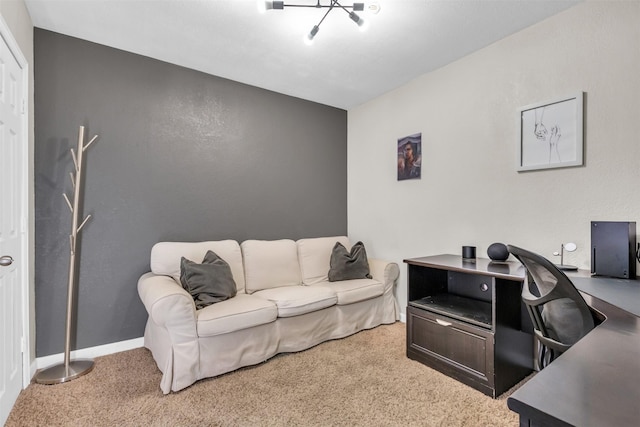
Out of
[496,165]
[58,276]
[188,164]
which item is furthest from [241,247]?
[496,165]

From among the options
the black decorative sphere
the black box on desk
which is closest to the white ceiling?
the black box on desk

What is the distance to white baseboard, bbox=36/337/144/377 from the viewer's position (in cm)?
234

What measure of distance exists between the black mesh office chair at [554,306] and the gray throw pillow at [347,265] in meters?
1.94

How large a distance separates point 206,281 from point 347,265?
1402 millimetres

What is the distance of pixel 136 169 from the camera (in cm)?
273

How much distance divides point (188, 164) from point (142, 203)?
1.77 feet

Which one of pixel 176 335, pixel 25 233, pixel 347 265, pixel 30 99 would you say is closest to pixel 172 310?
pixel 176 335

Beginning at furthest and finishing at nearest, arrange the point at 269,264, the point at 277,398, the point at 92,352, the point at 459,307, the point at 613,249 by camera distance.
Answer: the point at 269,264
the point at 92,352
the point at 459,307
the point at 277,398
the point at 613,249

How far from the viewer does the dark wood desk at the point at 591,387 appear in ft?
1.61

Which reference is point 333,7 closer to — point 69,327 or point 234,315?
point 234,315

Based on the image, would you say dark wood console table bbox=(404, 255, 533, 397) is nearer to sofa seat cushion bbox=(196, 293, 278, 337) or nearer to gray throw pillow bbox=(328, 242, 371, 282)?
gray throw pillow bbox=(328, 242, 371, 282)

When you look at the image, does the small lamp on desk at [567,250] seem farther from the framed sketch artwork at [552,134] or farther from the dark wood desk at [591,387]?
the dark wood desk at [591,387]

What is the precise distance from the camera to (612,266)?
1770 millimetres

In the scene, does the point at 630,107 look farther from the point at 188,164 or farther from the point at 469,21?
the point at 188,164
